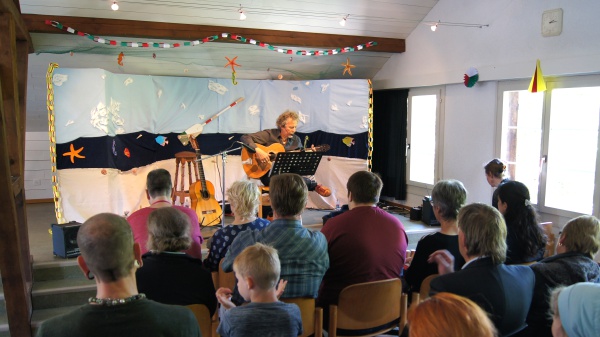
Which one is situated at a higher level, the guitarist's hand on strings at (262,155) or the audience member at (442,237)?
the guitarist's hand on strings at (262,155)

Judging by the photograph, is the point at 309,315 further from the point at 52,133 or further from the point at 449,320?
the point at 52,133

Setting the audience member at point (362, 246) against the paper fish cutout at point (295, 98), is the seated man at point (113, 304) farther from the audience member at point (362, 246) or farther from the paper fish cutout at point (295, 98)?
the paper fish cutout at point (295, 98)

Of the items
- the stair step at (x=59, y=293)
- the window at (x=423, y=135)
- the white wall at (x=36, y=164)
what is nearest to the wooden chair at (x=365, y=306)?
the stair step at (x=59, y=293)

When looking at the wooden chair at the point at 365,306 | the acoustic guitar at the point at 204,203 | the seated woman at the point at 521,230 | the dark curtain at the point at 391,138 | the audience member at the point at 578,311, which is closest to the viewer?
the audience member at the point at 578,311

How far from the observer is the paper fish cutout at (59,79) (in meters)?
5.33

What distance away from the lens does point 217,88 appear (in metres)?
6.45

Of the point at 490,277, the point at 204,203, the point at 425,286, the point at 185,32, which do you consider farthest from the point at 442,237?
the point at 185,32

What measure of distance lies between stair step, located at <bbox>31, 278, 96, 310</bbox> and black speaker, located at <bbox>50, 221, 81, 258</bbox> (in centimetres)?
28

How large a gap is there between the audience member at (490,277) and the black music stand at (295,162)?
2609 millimetres

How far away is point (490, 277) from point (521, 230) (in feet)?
3.55

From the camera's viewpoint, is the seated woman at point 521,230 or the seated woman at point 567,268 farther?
the seated woman at point 521,230

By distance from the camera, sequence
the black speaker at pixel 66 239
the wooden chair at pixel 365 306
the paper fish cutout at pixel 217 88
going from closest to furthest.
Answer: the wooden chair at pixel 365 306
the black speaker at pixel 66 239
the paper fish cutout at pixel 217 88

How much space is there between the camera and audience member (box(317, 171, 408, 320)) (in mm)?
2760

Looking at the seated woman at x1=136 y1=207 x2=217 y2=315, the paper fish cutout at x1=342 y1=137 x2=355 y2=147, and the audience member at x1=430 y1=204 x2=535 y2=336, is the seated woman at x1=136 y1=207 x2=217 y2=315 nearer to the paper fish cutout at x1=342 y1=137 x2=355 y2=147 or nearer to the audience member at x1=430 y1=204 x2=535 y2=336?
the audience member at x1=430 y1=204 x2=535 y2=336
